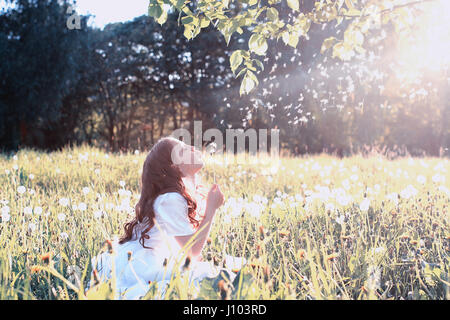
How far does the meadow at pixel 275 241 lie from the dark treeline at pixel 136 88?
2490mm

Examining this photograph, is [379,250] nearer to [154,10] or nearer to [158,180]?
[158,180]

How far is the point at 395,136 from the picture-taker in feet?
96.5

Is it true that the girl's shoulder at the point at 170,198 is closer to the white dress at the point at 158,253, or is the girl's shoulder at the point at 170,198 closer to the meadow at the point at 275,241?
the white dress at the point at 158,253

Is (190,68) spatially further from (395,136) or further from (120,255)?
(120,255)

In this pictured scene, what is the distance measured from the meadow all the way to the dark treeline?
2.49m

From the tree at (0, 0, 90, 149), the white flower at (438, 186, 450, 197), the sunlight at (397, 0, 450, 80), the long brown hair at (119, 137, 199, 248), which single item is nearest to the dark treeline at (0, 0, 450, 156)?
the tree at (0, 0, 90, 149)

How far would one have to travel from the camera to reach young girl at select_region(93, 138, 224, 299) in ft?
7.71

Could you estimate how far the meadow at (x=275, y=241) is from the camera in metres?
2.12

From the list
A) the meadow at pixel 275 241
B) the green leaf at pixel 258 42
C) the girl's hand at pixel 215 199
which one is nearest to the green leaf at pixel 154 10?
the green leaf at pixel 258 42

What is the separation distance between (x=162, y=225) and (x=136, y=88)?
23477mm

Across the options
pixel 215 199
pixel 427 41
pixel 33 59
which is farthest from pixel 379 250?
pixel 33 59

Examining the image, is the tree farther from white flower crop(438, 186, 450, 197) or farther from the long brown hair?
white flower crop(438, 186, 450, 197)
